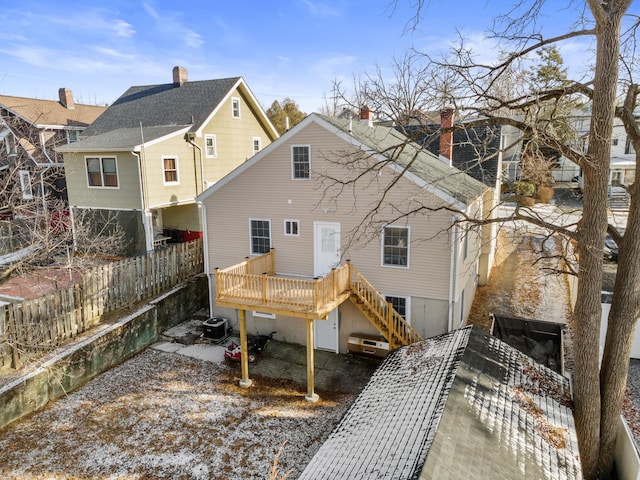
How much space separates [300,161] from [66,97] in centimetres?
2460

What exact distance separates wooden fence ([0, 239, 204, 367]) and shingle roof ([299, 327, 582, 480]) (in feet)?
26.6

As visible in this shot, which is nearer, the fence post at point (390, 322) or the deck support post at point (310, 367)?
the deck support post at point (310, 367)

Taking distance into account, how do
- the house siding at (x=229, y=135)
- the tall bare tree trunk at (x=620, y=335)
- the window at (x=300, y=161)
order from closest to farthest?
the tall bare tree trunk at (x=620, y=335)
the window at (x=300, y=161)
the house siding at (x=229, y=135)

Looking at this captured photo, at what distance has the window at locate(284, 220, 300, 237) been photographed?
1371 cm

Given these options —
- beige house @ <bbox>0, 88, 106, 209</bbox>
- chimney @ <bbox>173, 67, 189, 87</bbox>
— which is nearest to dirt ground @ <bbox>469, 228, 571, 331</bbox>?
chimney @ <bbox>173, 67, 189, 87</bbox>

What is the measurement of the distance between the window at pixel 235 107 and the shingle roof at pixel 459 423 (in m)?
18.0

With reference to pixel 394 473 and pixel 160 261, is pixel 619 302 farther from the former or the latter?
pixel 160 261

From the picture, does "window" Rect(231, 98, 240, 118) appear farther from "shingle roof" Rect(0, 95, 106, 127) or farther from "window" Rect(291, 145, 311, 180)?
"shingle roof" Rect(0, 95, 106, 127)

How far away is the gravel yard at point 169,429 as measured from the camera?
8.48 m

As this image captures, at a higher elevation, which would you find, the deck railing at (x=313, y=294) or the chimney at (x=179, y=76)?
the chimney at (x=179, y=76)

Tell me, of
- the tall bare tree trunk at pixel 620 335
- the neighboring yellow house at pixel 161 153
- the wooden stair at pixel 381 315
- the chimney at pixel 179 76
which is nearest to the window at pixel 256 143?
the neighboring yellow house at pixel 161 153

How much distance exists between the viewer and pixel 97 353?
11852 mm

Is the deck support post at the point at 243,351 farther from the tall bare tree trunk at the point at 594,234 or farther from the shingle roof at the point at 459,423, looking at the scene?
the tall bare tree trunk at the point at 594,234

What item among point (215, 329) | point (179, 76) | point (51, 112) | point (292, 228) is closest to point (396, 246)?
point (292, 228)
